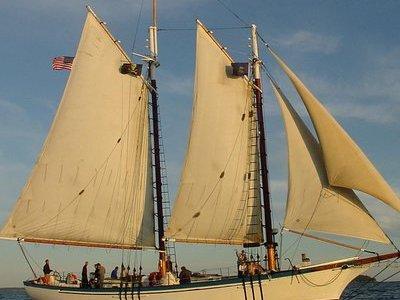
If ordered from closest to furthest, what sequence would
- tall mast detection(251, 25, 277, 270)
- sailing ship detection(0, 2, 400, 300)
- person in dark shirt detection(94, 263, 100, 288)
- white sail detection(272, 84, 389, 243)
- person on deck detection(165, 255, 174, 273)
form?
white sail detection(272, 84, 389, 243) < sailing ship detection(0, 2, 400, 300) < tall mast detection(251, 25, 277, 270) < person in dark shirt detection(94, 263, 100, 288) < person on deck detection(165, 255, 174, 273)

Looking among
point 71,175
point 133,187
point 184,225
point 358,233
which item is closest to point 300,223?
point 358,233

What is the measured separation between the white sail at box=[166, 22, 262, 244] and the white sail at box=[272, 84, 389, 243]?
436cm

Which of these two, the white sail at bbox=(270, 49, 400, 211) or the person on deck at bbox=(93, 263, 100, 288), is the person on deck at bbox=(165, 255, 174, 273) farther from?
the white sail at bbox=(270, 49, 400, 211)

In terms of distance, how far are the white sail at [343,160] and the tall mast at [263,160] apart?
5169 mm

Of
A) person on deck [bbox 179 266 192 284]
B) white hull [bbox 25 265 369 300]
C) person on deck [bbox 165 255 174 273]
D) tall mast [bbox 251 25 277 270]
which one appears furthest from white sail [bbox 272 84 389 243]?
person on deck [bbox 165 255 174 273]

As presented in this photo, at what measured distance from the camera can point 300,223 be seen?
3256 centimetres

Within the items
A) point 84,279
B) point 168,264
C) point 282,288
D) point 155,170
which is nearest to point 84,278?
point 84,279

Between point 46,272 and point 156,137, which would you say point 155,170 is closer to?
point 156,137

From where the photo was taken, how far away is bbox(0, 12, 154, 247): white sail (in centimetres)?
3881

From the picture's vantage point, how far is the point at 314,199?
32344mm

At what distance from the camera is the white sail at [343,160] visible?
29891 millimetres

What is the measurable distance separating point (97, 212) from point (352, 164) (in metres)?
17.5

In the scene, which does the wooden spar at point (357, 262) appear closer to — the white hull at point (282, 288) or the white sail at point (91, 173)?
the white hull at point (282, 288)

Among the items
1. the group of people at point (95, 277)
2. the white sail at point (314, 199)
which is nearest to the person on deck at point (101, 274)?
the group of people at point (95, 277)
